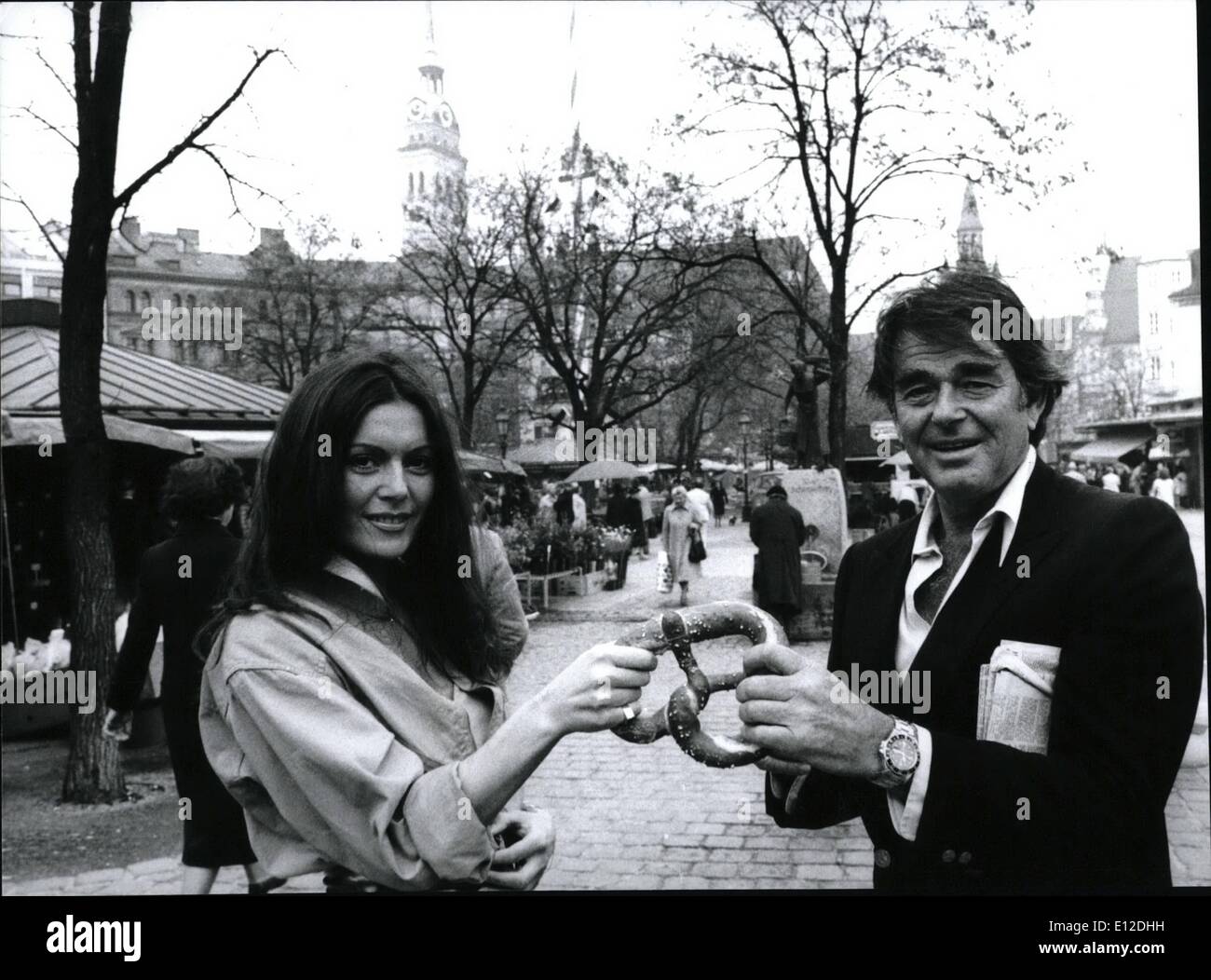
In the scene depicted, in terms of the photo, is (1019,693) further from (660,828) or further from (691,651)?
(660,828)

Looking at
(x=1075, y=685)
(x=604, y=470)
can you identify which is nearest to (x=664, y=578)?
(x=604, y=470)

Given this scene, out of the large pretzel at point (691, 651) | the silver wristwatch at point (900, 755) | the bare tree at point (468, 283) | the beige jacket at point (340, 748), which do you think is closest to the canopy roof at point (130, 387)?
the bare tree at point (468, 283)

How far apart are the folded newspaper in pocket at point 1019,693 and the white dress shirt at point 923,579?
0.12 meters

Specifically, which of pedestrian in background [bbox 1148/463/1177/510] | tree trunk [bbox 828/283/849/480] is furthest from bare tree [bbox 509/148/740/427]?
pedestrian in background [bbox 1148/463/1177/510]

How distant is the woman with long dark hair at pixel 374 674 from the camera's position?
143 centimetres

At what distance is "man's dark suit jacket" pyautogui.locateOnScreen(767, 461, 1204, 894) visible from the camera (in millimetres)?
1392

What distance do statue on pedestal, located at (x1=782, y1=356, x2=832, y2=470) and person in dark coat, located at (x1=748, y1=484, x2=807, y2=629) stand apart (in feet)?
1.19

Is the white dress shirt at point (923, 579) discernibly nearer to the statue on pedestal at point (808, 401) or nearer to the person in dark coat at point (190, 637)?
the statue on pedestal at point (808, 401)

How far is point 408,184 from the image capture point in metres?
5.40

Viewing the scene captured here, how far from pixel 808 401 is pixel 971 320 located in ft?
8.66

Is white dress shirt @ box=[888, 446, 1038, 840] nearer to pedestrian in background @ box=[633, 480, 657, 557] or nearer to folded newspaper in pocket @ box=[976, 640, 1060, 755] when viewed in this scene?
folded newspaper in pocket @ box=[976, 640, 1060, 755]

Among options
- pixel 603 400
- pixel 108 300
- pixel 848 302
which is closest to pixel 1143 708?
pixel 848 302
